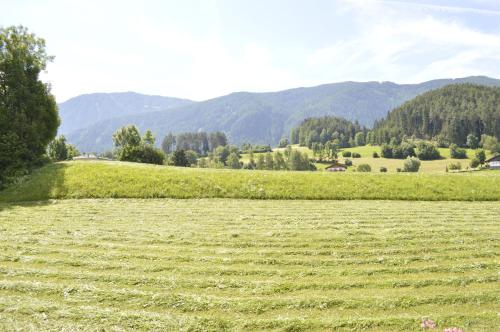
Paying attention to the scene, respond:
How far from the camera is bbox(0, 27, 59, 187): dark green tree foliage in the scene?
41219mm

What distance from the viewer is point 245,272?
15242mm

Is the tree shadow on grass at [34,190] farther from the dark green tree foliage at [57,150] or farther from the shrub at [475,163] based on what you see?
the shrub at [475,163]

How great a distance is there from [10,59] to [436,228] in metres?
49.3

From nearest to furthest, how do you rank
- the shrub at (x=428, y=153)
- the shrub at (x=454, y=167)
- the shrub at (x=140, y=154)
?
1. the shrub at (x=140, y=154)
2. the shrub at (x=454, y=167)
3. the shrub at (x=428, y=153)

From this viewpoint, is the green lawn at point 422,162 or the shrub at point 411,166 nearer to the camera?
the shrub at point 411,166

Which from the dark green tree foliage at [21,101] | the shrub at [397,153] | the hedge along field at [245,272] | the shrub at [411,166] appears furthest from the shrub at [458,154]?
the dark green tree foliage at [21,101]

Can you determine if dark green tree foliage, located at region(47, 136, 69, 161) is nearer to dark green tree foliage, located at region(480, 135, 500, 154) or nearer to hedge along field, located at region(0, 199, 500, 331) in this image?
hedge along field, located at region(0, 199, 500, 331)

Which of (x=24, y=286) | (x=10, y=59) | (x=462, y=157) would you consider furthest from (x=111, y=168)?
(x=462, y=157)

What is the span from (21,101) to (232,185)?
96.9 feet

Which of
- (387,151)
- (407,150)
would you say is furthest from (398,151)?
(387,151)

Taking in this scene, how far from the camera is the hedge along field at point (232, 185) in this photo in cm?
3462

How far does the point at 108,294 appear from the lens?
12914 millimetres

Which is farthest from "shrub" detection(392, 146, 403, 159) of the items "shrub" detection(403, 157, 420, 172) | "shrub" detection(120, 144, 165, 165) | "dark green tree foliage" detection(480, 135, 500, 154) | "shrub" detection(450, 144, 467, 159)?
"shrub" detection(120, 144, 165, 165)

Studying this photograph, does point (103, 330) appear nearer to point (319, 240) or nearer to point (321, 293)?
point (321, 293)
